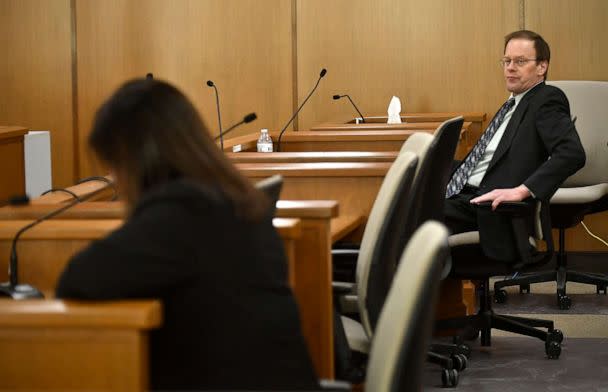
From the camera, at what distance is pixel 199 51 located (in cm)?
862

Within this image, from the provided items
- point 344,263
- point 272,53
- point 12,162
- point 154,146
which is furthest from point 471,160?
point 272,53

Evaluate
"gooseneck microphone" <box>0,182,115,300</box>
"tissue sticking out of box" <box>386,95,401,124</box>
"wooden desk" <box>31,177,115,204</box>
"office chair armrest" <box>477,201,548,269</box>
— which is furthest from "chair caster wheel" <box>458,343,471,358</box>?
"tissue sticking out of box" <box>386,95,401,124</box>

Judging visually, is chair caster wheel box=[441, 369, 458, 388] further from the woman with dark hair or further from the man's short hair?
the woman with dark hair

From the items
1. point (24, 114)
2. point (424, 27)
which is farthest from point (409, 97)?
point (24, 114)

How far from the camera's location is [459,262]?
4840 mm

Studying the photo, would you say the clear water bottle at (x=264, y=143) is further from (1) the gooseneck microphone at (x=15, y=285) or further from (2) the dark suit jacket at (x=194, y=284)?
(2) the dark suit jacket at (x=194, y=284)

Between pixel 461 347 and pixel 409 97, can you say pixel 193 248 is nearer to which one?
pixel 461 347

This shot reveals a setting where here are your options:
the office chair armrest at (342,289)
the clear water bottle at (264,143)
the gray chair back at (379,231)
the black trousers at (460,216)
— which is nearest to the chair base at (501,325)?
the black trousers at (460,216)

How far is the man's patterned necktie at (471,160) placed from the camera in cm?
520

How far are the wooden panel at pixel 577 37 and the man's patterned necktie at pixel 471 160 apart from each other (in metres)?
2.67

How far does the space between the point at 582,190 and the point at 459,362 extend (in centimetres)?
186

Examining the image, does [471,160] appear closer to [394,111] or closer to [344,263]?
[344,263]

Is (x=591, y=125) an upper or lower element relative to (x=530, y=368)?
upper

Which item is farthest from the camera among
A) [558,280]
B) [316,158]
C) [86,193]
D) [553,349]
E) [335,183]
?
[558,280]
